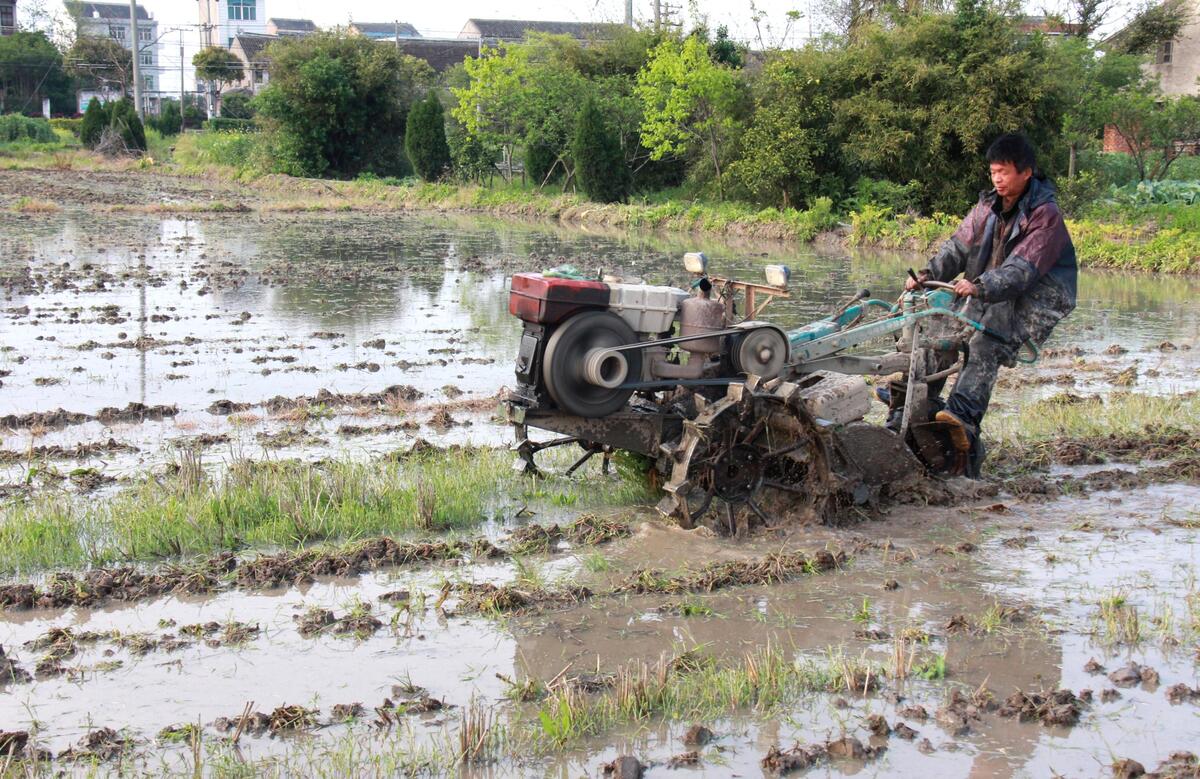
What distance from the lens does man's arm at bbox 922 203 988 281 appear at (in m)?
6.94

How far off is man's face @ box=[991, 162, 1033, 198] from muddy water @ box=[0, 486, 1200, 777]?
1.82 m

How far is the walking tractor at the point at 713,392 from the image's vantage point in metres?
5.91

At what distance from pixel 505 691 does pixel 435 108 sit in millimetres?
33743

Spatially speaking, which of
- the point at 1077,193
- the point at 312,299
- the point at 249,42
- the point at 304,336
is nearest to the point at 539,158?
the point at 1077,193

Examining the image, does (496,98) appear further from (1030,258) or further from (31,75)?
(31,75)

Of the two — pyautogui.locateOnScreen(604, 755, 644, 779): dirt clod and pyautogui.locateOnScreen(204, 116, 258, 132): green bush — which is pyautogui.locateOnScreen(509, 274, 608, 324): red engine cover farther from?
pyautogui.locateOnScreen(204, 116, 258, 132): green bush

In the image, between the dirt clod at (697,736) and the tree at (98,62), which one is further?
the tree at (98,62)

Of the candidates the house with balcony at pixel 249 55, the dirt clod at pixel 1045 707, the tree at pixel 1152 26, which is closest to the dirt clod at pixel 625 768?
the dirt clod at pixel 1045 707

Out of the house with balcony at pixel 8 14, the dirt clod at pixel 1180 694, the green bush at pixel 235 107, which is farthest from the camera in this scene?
the house with balcony at pixel 8 14

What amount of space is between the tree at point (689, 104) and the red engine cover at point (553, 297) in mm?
22753

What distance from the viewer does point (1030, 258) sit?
653 cm

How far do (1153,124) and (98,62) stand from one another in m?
66.7

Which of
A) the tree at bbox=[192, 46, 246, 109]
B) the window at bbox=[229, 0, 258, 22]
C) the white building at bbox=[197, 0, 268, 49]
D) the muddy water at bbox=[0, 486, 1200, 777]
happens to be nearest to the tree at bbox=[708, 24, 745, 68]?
the muddy water at bbox=[0, 486, 1200, 777]

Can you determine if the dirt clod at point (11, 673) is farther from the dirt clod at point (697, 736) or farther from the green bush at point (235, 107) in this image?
the green bush at point (235, 107)
